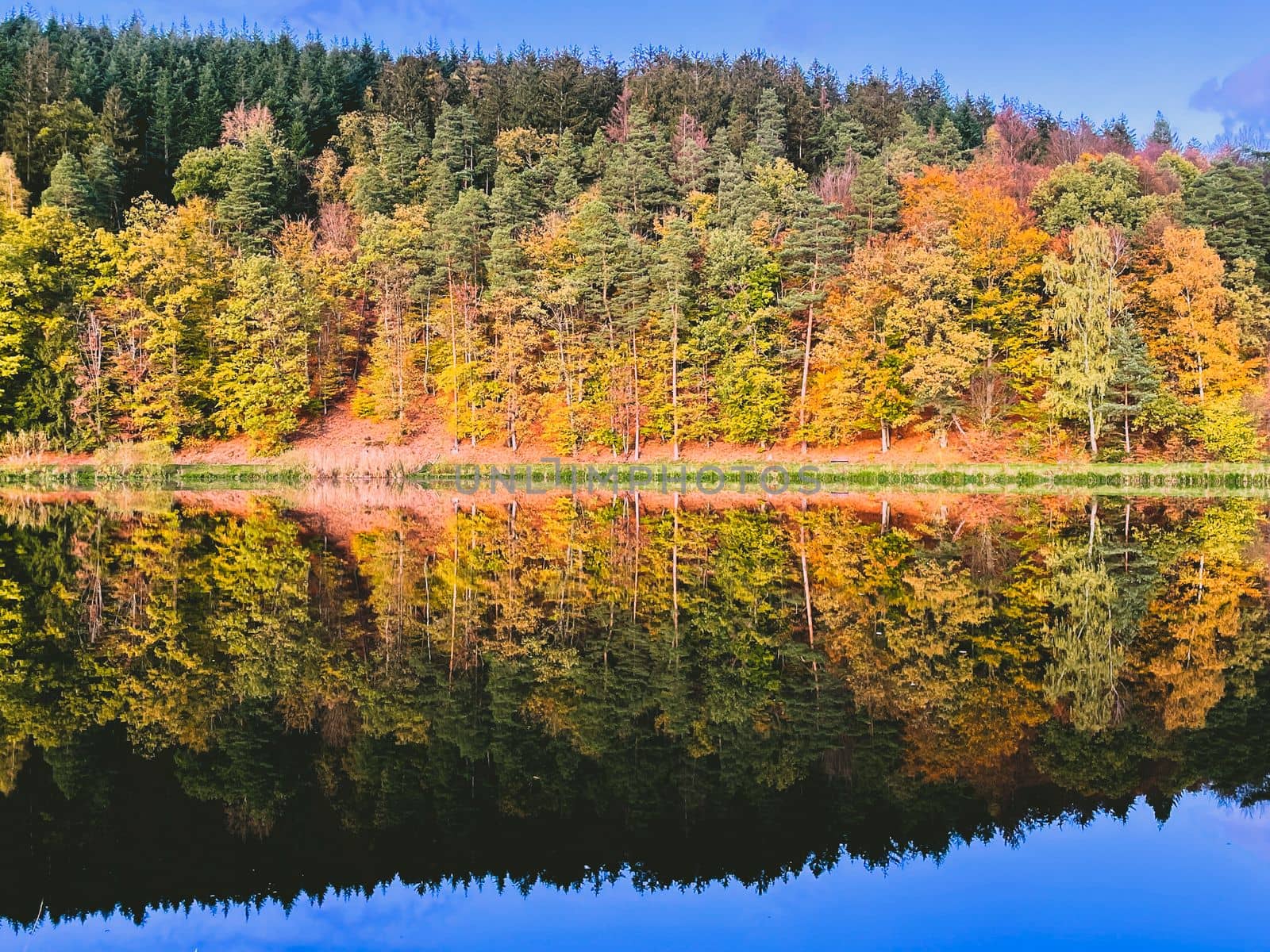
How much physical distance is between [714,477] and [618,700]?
33.0 metres

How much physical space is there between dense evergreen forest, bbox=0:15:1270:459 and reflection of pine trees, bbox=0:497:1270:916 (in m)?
27.6

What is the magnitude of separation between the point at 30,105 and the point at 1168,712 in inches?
3498

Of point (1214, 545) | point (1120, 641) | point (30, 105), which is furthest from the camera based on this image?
point (30, 105)

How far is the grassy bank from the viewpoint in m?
36.3

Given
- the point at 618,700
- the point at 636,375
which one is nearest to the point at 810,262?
the point at 636,375

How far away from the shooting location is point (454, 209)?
57.2 m

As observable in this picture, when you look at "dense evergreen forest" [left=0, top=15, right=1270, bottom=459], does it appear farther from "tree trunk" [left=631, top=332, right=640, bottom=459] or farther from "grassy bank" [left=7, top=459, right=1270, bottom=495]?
"grassy bank" [left=7, top=459, right=1270, bottom=495]

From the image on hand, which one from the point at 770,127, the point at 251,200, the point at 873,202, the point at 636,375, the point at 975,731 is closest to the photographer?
the point at 975,731

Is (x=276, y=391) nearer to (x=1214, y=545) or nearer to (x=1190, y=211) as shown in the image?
(x=1214, y=545)

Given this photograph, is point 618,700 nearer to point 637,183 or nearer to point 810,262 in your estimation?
point 810,262


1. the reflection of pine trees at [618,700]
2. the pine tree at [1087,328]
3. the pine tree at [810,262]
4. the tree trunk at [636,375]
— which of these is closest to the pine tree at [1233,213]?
the pine tree at [1087,328]

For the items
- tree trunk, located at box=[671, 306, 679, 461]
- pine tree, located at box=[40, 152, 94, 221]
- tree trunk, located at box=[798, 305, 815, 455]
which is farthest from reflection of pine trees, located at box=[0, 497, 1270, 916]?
pine tree, located at box=[40, 152, 94, 221]

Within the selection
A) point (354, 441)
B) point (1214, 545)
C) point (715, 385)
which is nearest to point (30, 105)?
point (354, 441)

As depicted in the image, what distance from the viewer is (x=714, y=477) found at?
42.3 meters
